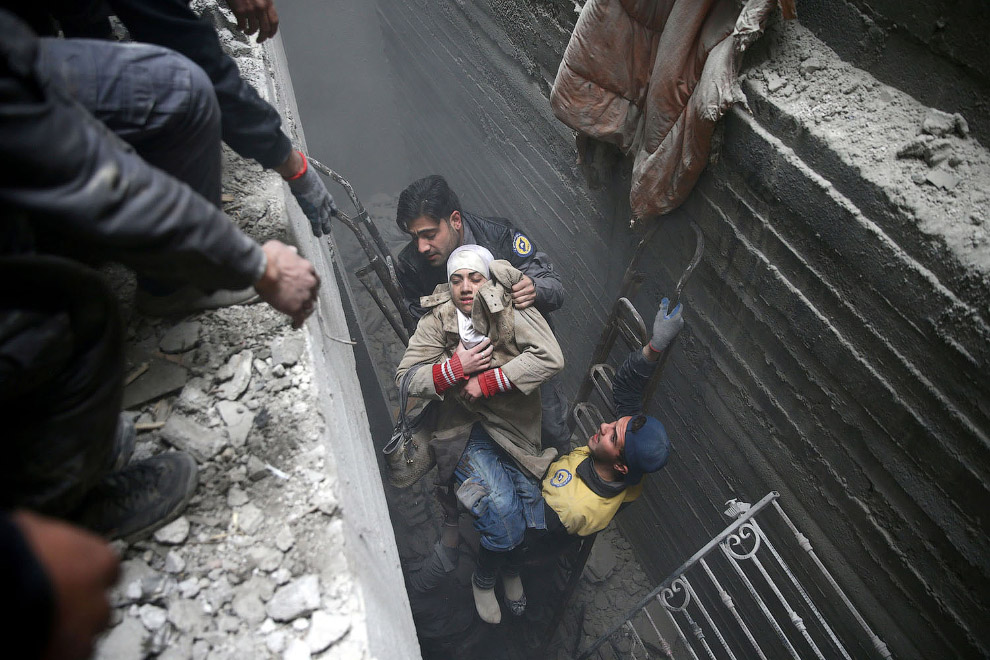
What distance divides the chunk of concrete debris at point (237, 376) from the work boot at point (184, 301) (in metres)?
0.24

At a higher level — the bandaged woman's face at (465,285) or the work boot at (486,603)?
the bandaged woman's face at (465,285)

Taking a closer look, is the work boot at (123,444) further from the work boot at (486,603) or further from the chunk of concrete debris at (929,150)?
the chunk of concrete debris at (929,150)

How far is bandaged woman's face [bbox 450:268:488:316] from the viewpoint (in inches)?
104

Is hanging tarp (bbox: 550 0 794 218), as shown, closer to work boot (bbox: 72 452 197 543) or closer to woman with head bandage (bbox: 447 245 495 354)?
woman with head bandage (bbox: 447 245 495 354)

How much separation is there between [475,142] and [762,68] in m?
3.16

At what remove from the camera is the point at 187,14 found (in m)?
1.78

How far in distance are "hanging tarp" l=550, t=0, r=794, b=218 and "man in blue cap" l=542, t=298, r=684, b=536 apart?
62cm

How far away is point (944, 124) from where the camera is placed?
159cm

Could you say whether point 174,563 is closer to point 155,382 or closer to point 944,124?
point 155,382

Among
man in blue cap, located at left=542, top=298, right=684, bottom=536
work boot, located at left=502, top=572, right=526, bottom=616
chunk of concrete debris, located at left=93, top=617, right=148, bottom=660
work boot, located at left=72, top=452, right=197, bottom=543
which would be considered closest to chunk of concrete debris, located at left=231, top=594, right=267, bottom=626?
chunk of concrete debris, located at left=93, top=617, right=148, bottom=660

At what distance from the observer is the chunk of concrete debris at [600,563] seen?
3.86 metres

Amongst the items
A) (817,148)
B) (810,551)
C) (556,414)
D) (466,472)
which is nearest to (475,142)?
(556,414)

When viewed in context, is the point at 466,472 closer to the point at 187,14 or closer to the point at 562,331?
the point at 562,331

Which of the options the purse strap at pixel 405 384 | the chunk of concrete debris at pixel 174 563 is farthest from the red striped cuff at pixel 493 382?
the chunk of concrete debris at pixel 174 563
